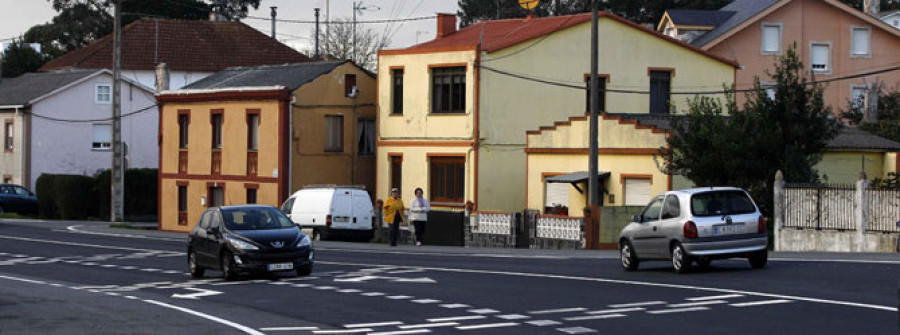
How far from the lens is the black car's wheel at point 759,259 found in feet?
78.7

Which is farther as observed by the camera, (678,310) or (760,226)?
(760,226)

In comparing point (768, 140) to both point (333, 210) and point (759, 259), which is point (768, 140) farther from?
point (333, 210)

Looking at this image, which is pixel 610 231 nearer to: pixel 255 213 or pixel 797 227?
pixel 797 227

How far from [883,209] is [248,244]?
Answer: 14688mm

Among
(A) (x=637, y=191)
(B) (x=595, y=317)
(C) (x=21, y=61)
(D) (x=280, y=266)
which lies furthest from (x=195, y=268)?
(C) (x=21, y=61)

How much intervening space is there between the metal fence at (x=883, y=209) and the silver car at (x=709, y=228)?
26.3ft

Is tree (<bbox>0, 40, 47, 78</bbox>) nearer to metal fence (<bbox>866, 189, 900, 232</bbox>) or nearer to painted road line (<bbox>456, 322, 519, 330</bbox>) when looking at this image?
metal fence (<bbox>866, 189, 900, 232</bbox>)

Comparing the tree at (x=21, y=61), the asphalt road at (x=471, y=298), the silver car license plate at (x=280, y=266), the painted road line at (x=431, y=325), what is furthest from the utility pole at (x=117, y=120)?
the tree at (x=21, y=61)

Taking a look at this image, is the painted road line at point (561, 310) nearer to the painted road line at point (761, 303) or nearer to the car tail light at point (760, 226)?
the painted road line at point (761, 303)

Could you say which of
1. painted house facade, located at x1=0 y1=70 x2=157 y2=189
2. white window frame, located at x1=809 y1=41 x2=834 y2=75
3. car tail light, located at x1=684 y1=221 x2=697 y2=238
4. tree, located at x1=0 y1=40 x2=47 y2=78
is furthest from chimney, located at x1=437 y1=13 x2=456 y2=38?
tree, located at x1=0 y1=40 x2=47 y2=78

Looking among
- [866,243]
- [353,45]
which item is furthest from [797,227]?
[353,45]

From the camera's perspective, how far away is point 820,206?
32969 mm

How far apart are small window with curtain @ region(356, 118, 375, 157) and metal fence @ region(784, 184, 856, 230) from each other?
23.6 meters

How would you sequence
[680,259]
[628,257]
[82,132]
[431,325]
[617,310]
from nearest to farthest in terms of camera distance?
[431,325]
[617,310]
[680,259]
[628,257]
[82,132]
